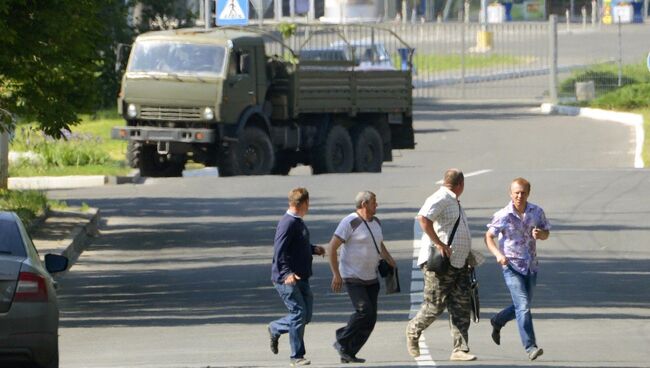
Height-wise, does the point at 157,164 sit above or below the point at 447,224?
below

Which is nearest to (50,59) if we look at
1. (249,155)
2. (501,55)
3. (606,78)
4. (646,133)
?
(249,155)

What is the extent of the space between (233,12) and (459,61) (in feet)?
107

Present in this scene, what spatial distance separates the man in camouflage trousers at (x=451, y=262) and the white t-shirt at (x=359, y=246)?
0.49 m

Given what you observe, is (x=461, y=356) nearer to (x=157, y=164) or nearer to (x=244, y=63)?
(x=244, y=63)

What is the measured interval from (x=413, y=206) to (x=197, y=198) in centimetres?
413

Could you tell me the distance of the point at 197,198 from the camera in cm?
2845

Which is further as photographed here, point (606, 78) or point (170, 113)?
point (606, 78)

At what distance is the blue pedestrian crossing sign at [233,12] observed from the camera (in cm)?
3594

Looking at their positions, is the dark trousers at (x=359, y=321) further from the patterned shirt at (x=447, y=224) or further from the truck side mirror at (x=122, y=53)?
the truck side mirror at (x=122, y=53)

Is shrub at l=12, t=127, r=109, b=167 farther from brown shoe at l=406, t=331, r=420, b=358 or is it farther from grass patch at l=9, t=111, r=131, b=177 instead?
brown shoe at l=406, t=331, r=420, b=358

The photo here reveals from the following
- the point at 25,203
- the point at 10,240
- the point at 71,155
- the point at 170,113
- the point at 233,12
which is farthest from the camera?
the point at 233,12

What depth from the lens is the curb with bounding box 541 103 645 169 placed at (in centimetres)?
3962

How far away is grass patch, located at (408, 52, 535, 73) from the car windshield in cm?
5382

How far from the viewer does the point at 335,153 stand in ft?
111
